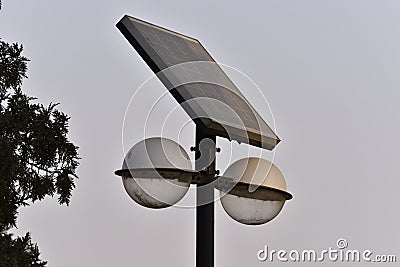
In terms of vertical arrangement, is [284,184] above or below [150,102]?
below

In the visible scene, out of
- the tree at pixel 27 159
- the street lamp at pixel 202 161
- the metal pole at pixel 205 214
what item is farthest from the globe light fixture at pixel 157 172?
the tree at pixel 27 159

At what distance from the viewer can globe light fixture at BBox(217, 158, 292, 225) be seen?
344cm

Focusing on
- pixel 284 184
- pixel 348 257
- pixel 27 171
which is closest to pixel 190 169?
pixel 284 184

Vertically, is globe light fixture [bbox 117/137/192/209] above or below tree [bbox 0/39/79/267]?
below

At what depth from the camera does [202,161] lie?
3.47 metres

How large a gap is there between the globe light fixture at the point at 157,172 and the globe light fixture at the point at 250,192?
0.21 metres

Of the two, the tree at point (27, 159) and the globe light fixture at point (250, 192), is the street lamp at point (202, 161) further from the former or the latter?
the tree at point (27, 159)

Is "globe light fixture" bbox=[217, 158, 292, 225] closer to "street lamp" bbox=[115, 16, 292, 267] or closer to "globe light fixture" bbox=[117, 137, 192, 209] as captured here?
"street lamp" bbox=[115, 16, 292, 267]

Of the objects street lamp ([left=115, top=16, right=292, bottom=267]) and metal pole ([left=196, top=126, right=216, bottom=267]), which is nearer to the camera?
street lamp ([left=115, top=16, right=292, bottom=267])

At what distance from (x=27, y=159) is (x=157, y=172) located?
2.70m

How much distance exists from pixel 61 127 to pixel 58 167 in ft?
1.01

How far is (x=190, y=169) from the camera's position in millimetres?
3359

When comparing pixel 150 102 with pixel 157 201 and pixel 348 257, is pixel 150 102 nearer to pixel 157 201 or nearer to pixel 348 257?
pixel 157 201

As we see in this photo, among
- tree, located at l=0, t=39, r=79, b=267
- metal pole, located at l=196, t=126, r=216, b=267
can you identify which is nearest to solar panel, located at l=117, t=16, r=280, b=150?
metal pole, located at l=196, t=126, r=216, b=267
